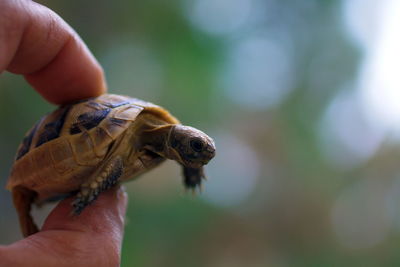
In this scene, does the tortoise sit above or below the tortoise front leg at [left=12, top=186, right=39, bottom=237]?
above

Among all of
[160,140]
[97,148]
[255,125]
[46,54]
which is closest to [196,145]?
[160,140]

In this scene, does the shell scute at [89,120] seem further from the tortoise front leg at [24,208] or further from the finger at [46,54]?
the tortoise front leg at [24,208]

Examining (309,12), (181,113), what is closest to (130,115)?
(181,113)

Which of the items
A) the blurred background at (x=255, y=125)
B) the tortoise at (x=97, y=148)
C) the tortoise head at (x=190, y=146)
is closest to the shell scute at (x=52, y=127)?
the tortoise at (x=97, y=148)

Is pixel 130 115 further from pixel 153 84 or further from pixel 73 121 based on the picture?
pixel 153 84

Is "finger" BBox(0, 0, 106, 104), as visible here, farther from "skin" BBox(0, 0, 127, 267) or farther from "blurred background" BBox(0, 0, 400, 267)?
"blurred background" BBox(0, 0, 400, 267)

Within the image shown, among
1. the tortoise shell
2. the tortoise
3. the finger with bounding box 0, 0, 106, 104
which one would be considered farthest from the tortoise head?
the finger with bounding box 0, 0, 106, 104
